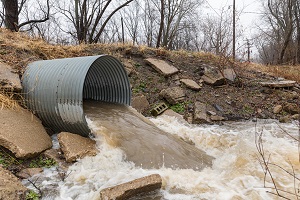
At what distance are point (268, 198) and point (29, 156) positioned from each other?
111 inches

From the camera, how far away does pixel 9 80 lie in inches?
155

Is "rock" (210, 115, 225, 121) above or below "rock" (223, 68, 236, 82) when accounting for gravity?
below

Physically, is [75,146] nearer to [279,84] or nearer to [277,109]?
[277,109]

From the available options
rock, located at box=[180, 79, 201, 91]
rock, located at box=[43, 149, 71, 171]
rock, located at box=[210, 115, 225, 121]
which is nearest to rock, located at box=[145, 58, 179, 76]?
rock, located at box=[180, 79, 201, 91]

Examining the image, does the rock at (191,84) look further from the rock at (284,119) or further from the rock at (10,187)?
the rock at (10,187)

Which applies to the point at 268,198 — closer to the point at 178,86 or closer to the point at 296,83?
the point at 178,86

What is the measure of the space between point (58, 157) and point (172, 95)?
4.11 meters

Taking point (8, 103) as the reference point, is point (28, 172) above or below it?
below

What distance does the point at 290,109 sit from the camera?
21.8 feet

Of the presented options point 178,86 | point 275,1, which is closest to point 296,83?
point 178,86

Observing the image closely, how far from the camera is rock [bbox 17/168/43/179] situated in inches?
107

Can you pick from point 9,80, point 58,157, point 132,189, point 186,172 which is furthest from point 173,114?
point 132,189

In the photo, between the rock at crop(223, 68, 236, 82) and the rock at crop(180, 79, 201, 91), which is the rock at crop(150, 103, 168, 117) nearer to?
the rock at crop(180, 79, 201, 91)

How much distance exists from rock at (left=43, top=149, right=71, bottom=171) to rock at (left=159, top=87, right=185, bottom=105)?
391cm
